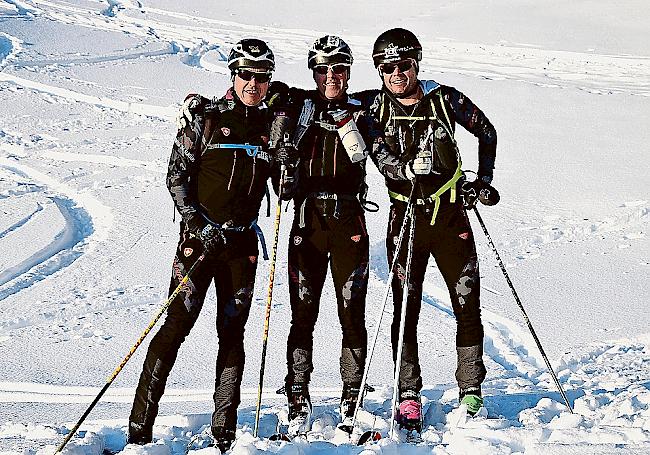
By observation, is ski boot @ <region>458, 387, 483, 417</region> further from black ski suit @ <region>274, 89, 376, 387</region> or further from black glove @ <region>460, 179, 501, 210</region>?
black glove @ <region>460, 179, 501, 210</region>

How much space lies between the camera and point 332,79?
4.54 meters

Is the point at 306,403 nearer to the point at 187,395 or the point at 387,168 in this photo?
the point at 187,395

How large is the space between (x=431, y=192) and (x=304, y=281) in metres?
0.95

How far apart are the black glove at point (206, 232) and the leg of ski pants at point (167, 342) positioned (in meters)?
0.08

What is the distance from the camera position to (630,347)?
20.2 ft

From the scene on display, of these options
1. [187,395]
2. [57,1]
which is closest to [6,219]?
[187,395]

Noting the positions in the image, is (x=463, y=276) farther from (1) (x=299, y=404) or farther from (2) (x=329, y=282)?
(2) (x=329, y=282)

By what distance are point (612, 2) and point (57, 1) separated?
761 inches

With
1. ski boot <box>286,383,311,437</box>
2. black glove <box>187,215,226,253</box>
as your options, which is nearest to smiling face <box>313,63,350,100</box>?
black glove <box>187,215,226,253</box>

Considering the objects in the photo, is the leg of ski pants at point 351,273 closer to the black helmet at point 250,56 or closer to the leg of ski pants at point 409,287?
the leg of ski pants at point 409,287

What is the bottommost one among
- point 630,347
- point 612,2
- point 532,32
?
A: point 630,347

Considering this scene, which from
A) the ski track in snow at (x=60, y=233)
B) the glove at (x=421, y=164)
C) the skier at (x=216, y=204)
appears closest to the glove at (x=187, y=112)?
the skier at (x=216, y=204)

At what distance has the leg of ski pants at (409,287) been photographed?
15.3 feet

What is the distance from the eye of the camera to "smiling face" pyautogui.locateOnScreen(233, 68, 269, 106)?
13.9ft
